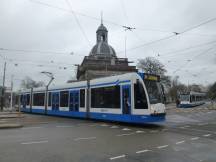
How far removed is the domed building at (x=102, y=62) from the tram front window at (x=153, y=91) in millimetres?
41372

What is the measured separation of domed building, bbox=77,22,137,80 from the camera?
67400mm

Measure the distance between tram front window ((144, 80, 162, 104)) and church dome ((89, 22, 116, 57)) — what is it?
2688 inches

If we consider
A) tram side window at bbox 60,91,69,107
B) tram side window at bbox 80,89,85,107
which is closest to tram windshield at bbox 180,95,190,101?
tram side window at bbox 60,91,69,107

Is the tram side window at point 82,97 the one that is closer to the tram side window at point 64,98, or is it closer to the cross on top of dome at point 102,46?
the tram side window at point 64,98

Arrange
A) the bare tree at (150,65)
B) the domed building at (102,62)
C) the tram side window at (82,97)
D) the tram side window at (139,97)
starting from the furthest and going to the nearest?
the domed building at (102,62) → the bare tree at (150,65) → the tram side window at (82,97) → the tram side window at (139,97)

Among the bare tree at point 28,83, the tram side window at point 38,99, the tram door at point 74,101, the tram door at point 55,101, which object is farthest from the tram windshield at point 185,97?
the bare tree at point 28,83

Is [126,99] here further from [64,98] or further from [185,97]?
[185,97]

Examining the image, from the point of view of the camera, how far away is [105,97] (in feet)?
64.5

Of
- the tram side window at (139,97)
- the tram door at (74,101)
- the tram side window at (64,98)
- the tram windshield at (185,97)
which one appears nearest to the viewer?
the tram side window at (139,97)

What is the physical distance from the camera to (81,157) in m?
8.12

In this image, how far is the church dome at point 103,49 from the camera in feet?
281

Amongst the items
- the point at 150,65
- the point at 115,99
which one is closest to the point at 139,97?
the point at 115,99

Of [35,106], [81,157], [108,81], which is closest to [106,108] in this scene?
[108,81]

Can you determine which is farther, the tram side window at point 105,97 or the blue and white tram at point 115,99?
the tram side window at point 105,97
